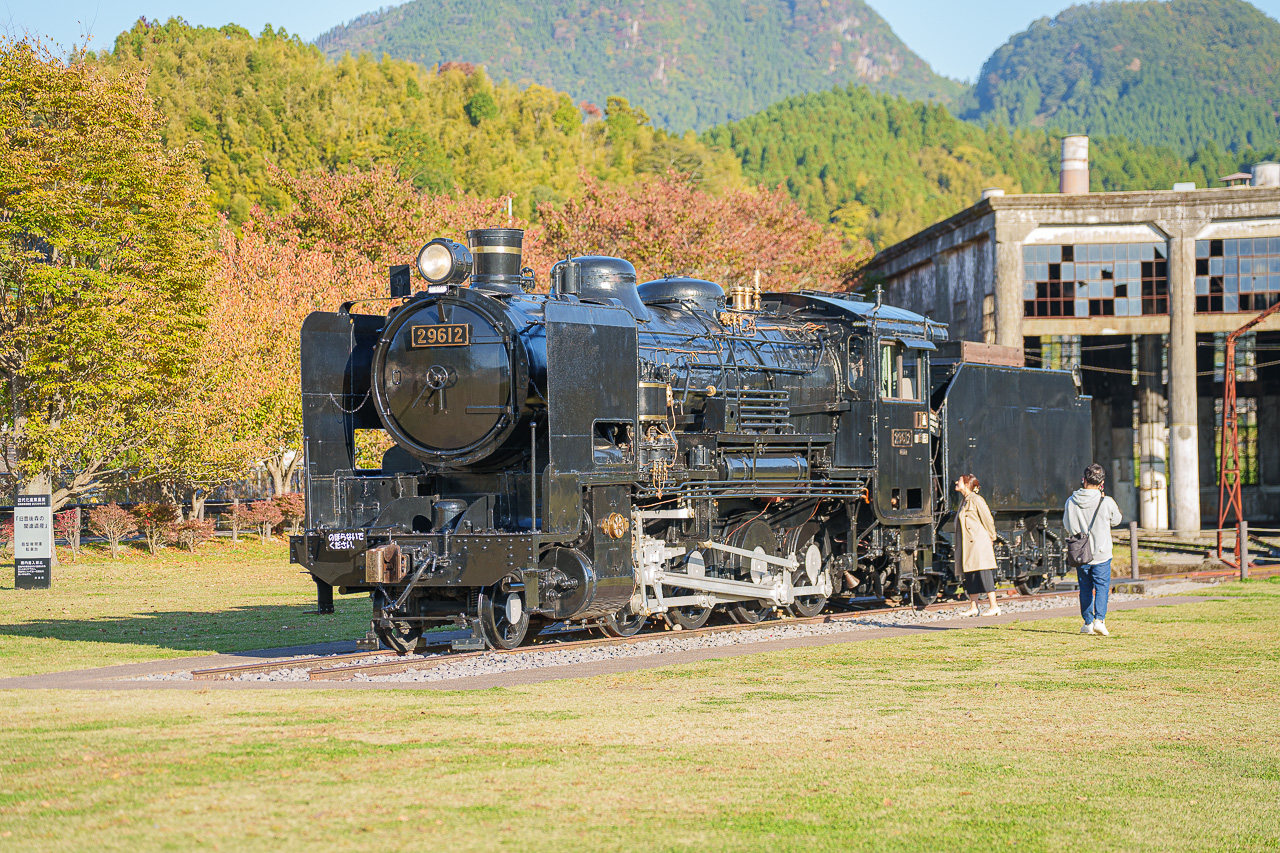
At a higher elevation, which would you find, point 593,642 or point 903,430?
point 903,430

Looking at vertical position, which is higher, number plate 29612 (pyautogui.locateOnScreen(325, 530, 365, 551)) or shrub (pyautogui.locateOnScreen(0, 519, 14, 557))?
number plate 29612 (pyautogui.locateOnScreen(325, 530, 365, 551))

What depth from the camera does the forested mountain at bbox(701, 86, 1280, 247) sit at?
118 m

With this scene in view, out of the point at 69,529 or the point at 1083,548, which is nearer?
the point at 1083,548

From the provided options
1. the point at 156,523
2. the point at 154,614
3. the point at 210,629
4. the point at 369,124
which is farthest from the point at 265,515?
the point at 369,124

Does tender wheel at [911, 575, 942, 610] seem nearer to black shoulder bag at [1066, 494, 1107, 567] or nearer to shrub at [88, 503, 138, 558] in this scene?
black shoulder bag at [1066, 494, 1107, 567]

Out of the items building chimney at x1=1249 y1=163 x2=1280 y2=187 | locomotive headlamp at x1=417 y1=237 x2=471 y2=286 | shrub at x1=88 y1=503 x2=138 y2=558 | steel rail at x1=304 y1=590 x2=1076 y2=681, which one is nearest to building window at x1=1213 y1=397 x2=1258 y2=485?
building chimney at x1=1249 y1=163 x2=1280 y2=187

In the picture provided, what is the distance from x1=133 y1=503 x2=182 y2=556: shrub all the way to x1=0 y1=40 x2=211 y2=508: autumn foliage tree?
12.7ft

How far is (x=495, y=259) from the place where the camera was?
14.2m

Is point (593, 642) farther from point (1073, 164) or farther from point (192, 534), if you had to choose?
point (1073, 164)

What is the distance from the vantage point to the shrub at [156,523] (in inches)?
1316

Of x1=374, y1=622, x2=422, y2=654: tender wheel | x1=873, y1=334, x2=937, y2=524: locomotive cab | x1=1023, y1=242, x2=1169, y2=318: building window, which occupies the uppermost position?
x1=1023, y1=242, x2=1169, y2=318: building window

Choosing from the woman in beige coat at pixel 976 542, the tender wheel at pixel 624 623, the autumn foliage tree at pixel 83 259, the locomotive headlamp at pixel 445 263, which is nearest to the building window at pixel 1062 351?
the autumn foliage tree at pixel 83 259

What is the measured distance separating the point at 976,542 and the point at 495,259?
21.8 ft

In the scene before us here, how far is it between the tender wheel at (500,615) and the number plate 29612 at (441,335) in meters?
2.40
